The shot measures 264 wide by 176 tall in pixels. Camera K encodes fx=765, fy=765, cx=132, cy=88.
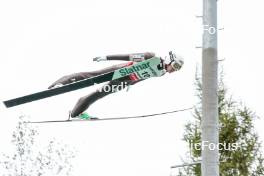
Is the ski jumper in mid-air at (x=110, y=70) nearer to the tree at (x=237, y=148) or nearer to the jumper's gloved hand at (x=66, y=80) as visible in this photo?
the jumper's gloved hand at (x=66, y=80)

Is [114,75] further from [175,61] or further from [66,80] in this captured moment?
[175,61]

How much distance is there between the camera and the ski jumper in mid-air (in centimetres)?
1081

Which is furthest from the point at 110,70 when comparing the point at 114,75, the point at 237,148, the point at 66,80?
the point at 237,148

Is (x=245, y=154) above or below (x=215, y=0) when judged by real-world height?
below

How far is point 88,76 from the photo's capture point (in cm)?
1112

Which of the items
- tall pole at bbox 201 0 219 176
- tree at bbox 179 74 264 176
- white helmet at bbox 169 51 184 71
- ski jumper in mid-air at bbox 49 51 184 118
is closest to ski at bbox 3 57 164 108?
ski jumper in mid-air at bbox 49 51 184 118

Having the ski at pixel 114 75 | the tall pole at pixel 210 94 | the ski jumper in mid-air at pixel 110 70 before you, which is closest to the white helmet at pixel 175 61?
the ski jumper in mid-air at pixel 110 70

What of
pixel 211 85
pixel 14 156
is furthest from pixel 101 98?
pixel 14 156

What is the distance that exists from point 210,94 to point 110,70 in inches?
68.0

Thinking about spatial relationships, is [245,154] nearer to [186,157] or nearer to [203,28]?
[186,157]

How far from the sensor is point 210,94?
33.4 feet

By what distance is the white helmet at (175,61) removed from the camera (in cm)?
1080

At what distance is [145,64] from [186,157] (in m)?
11.9

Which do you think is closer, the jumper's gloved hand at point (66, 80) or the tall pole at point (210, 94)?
the tall pole at point (210, 94)
